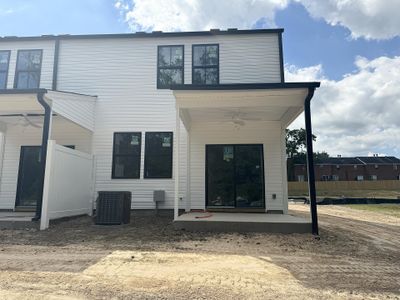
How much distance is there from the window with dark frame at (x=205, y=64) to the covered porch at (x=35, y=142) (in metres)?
3.80

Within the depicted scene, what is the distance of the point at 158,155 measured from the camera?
399 inches

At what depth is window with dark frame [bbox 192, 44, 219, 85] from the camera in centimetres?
1059

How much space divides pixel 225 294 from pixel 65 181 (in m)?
6.46

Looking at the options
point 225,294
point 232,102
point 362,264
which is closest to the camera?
point 225,294

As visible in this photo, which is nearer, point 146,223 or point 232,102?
point 232,102

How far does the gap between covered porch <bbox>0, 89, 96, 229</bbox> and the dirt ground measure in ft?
6.61

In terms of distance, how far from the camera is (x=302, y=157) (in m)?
49.7

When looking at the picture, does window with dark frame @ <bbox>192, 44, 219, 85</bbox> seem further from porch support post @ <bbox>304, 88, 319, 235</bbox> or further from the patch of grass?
the patch of grass

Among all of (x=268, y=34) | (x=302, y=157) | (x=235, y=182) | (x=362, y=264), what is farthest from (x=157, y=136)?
(x=302, y=157)

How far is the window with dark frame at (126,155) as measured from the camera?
1015cm

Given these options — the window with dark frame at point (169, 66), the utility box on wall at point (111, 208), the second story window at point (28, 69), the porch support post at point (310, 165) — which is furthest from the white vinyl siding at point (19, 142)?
the porch support post at point (310, 165)

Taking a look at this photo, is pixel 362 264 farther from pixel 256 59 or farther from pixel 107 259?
pixel 256 59

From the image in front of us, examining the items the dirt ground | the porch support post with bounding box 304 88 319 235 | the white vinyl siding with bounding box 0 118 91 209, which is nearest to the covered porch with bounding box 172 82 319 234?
the porch support post with bounding box 304 88 319 235

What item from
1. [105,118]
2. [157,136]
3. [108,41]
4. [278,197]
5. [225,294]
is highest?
[108,41]
